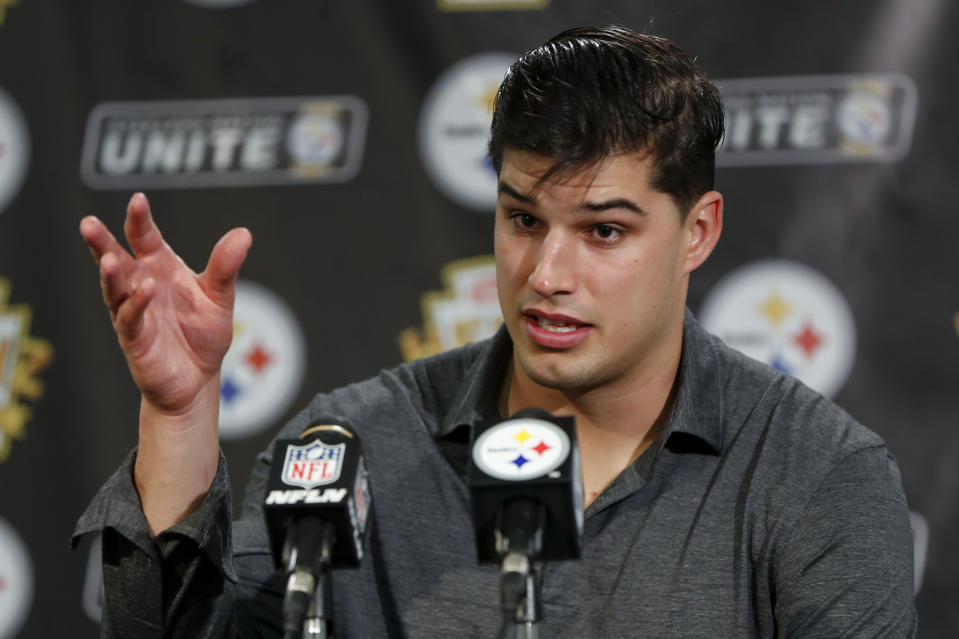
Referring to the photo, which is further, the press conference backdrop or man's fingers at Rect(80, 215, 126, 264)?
the press conference backdrop

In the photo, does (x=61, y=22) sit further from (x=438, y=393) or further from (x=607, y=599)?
(x=607, y=599)

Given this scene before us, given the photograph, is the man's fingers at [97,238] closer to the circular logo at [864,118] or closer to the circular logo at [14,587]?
the circular logo at [14,587]

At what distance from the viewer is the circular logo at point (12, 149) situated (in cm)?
251

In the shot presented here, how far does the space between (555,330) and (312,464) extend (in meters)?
0.58

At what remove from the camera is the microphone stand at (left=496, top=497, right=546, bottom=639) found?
0.98m

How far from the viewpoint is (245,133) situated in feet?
8.18

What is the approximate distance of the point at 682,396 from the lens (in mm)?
1671

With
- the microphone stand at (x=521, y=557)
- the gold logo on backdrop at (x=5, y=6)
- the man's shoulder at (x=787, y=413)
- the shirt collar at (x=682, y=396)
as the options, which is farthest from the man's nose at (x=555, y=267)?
the gold logo on backdrop at (x=5, y=6)

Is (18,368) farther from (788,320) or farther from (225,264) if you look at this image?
(788,320)

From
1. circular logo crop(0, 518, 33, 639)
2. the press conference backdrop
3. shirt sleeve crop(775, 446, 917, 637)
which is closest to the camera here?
shirt sleeve crop(775, 446, 917, 637)

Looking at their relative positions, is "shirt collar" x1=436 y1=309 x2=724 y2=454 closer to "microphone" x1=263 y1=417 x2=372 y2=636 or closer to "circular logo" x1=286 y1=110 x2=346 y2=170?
"microphone" x1=263 y1=417 x2=372 y2=636

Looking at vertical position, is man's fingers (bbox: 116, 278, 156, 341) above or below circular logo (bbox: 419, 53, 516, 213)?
below

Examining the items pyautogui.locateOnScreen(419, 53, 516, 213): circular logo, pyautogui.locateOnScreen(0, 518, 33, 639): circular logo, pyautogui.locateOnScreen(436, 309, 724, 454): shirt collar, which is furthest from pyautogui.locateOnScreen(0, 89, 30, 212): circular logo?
pyautogui.locateOnScreen(436, 309, 724, 454): shirt collar

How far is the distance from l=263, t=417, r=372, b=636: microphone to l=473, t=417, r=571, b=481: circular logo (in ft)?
0.40
